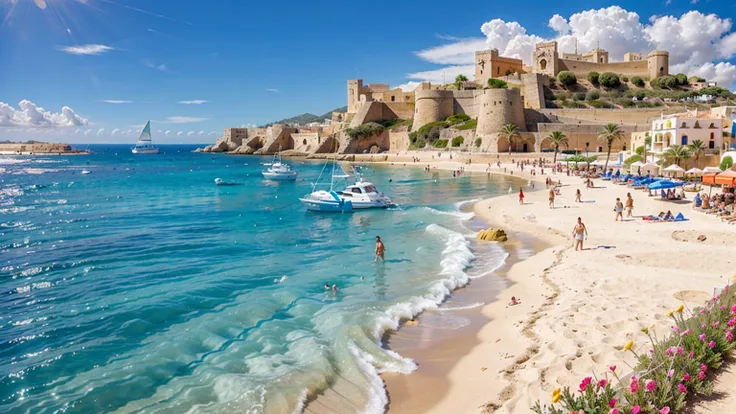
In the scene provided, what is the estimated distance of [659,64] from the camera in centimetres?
6681

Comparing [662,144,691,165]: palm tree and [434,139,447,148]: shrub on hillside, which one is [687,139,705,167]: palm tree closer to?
[662,144,691,165]: palm tree

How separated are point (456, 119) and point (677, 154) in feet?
134

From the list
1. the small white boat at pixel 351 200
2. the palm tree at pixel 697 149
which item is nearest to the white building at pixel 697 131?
the palm tree at pixel 697 149

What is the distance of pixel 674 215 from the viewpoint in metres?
17.9

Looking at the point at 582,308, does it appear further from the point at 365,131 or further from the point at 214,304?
the point at 365,131

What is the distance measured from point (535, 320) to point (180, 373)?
19.9ft

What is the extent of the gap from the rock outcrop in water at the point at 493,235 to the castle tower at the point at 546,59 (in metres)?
58.4

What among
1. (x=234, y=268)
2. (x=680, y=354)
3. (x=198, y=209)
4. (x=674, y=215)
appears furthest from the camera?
(x=198, y=209)

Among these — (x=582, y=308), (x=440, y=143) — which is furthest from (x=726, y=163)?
(x=440, y=143)

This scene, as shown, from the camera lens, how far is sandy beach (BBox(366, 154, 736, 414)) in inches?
244

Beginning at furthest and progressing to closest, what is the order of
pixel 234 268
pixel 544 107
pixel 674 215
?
pixel 544 107 → pixel 674 215 → pixel 234 268

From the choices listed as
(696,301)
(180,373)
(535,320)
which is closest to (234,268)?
(180,373)

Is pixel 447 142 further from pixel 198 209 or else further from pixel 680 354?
pixel 680 354

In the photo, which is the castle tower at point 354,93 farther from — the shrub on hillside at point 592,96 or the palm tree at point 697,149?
the palm tree at point 697,149
